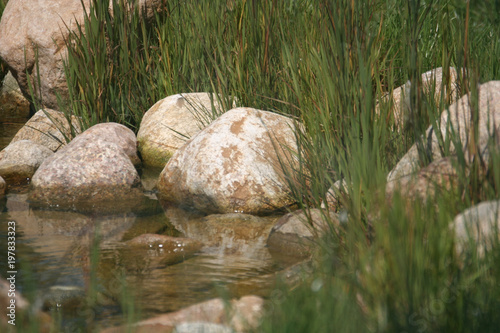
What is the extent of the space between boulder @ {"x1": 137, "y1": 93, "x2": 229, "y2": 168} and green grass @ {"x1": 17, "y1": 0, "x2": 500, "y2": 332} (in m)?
0.30

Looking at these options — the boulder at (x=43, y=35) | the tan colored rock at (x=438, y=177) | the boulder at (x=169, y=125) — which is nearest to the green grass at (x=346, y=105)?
the tan colored rock at (x=438, y=177)

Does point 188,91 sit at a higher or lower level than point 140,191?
higher

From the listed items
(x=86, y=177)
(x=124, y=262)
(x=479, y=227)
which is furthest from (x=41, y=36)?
(x=479, y=227)

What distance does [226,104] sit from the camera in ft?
17.6

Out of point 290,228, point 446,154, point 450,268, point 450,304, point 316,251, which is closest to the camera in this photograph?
point 450,304

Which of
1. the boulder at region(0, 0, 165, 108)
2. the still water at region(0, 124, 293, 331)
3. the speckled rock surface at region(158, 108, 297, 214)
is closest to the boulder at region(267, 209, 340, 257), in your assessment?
the still water at region(0, 124, 293, 331)

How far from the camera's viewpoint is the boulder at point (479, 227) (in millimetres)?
2135

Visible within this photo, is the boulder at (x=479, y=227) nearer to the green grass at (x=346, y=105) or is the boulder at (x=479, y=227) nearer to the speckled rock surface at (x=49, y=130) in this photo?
the green grass at (x=346, y=105)

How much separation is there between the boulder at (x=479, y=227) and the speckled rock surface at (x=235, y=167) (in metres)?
2.11

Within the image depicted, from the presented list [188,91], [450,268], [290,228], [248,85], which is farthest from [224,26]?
[450,268]

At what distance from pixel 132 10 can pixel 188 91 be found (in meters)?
1.06

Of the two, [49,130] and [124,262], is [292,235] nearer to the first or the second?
[124,262]

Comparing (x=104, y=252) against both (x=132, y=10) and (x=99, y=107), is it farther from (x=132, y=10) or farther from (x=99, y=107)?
(x=132, y=10)

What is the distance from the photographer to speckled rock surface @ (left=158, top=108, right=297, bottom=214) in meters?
4.55
